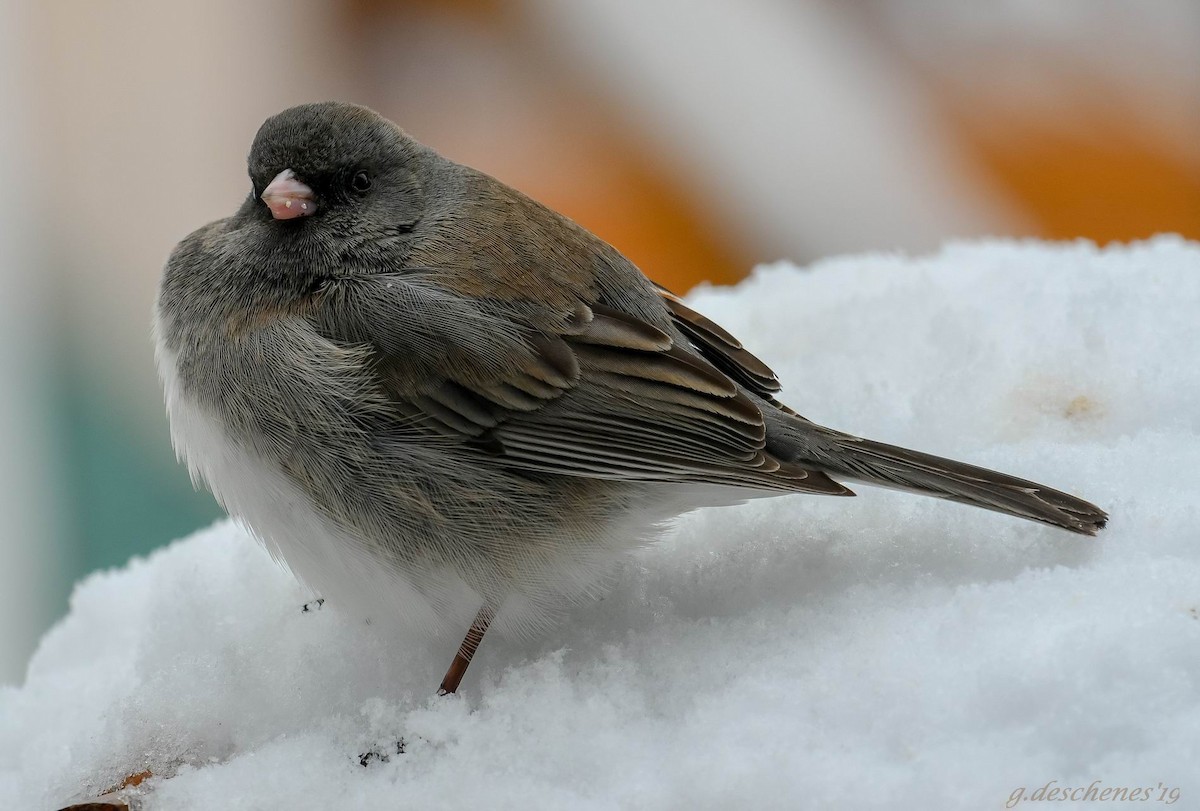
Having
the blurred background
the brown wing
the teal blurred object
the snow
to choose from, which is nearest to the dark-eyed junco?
the brown wing

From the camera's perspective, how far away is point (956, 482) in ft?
5.13

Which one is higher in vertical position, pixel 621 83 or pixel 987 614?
pixel 621 83

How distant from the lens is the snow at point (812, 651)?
1233mm

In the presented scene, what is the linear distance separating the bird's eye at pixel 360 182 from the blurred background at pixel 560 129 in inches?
78.8

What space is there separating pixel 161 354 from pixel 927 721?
135 cm

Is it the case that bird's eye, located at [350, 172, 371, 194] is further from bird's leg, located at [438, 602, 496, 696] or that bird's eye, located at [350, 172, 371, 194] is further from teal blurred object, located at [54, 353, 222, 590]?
teal blurred object, located at [54, 353, 222, 590]

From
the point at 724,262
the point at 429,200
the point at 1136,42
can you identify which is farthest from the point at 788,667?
the point at 1136,42

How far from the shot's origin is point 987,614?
139 centimetres

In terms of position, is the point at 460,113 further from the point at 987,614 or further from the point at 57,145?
the point at 987,614

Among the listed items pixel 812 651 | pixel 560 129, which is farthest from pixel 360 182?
pixel 560 129

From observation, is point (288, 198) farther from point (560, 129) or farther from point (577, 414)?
point (560, 129)

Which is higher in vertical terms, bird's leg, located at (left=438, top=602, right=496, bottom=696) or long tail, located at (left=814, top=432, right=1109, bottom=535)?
long tail, located at (left=814, top=432, right=1109, bottom=535)

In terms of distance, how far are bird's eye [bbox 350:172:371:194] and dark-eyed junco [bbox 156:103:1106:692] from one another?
13 cm

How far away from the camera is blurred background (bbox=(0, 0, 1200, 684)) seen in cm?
388
